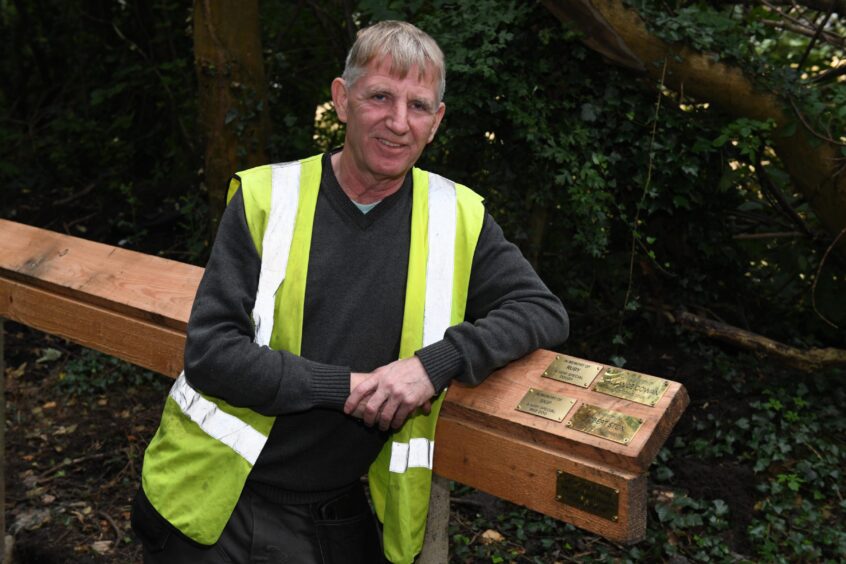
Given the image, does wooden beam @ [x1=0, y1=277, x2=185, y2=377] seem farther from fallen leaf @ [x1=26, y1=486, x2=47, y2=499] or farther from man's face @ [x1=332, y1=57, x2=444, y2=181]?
fallen leaf @ [x1=26, y1=486, x2=47, y2=499]

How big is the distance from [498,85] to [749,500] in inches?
86.5

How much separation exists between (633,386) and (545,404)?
0.19m

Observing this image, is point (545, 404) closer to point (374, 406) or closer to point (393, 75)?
point (374, 406)

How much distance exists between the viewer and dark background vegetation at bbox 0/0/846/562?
405 cm

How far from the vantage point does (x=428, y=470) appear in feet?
7.24

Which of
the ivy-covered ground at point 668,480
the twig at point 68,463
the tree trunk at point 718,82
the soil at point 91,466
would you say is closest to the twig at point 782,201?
the tree trunk at point 718,82

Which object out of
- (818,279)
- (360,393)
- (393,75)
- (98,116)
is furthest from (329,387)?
(98,116)

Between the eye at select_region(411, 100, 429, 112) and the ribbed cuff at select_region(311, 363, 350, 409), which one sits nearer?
the ribbed cuff at select_region(311, 363, 350, 409)

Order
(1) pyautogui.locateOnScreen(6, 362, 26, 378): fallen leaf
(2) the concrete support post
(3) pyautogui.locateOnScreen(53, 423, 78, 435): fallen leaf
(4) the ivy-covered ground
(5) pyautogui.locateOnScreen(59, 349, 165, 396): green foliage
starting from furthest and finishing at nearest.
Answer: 1. (1) pyautogui.locateOnScreen(6, 362, 26, 378): fallen leaf
2. (5) pyautogui.locateOnScreen(59, 349, 165, 396): green foliage
3. (3) pyautogui.locateOnScreen(53, 423, 78, 435): fallen leaf
4. (4) the ivy-covered ground
5. (2) the concrete support post

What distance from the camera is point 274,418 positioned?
2.25 metres

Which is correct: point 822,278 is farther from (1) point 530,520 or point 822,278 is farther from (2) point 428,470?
(2) point 428,470

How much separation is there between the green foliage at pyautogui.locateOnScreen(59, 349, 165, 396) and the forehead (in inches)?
144

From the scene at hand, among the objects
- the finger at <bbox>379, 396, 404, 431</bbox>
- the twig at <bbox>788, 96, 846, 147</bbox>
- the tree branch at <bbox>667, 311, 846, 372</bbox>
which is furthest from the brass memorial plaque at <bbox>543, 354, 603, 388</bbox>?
the tree branch at <bbox>667, 311, 846, 372</bbox>

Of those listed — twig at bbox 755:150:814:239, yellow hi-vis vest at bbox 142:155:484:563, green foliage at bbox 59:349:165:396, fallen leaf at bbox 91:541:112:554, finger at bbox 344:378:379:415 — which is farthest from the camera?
green foliage at bbox 59:349:165:396
